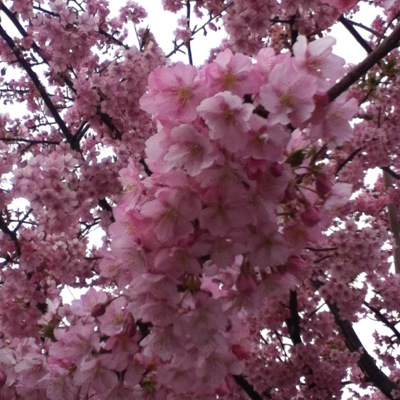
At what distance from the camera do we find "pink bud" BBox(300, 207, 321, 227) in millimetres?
1724

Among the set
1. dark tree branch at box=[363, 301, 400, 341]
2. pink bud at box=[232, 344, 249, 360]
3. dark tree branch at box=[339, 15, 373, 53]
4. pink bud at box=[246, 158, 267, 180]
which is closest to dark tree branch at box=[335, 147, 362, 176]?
dark tree branch at box=[339, 15, 373, 53]

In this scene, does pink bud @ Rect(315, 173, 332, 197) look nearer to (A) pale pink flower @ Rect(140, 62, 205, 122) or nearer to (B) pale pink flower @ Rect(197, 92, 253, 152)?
(B) pale pink flower @ Rect(197, 92, 253, 152)

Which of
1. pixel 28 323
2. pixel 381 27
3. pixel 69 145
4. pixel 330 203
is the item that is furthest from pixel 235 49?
pixel 330 203

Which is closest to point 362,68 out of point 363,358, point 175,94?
point 175,94

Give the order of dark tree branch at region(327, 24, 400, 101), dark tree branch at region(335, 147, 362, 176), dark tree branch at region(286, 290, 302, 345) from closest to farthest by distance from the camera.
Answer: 1. dark tree branch at region(327, 24, 400, 101)
2. dark tree branch at region(286, 290, 302, 345)
3. dark tree branch at region(335, 147, 362, 176)

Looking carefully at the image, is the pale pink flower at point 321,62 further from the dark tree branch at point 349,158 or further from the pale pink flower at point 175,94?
the dark tree branch at point 349,158

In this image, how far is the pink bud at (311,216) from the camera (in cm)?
172

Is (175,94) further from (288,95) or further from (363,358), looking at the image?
(363,358)

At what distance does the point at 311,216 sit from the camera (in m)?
1.72

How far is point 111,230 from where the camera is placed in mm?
1761

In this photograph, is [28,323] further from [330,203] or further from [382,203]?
[382,203]

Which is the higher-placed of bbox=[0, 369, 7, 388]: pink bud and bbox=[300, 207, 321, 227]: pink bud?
bbox=[300, 207, 321, 227]: pink bud

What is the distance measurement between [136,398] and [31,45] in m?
3.70

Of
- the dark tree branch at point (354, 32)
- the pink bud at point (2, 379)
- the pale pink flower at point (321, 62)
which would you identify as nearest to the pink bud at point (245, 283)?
the pale pink flower at point (321, 62)
